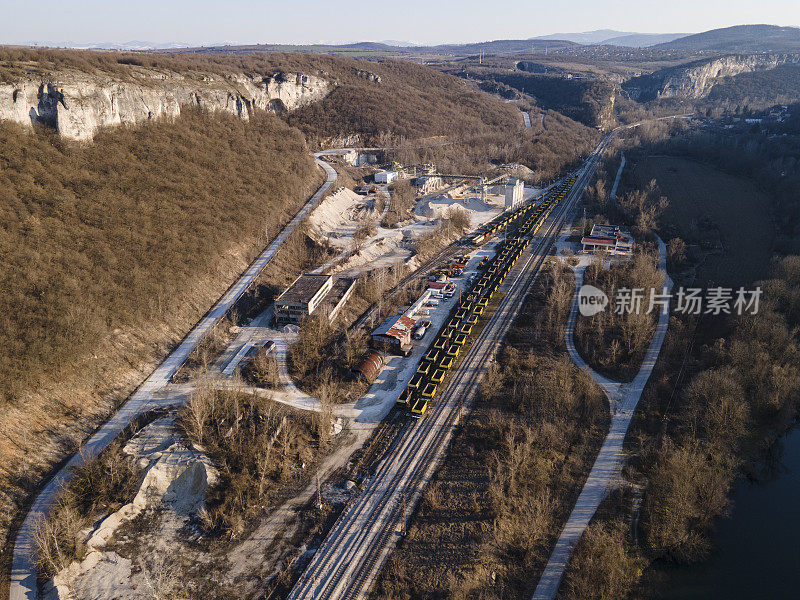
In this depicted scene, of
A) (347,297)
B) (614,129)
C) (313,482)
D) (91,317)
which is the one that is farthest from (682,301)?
(614,129)

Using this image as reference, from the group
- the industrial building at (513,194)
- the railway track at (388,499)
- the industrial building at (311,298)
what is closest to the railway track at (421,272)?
the industrial building at (311,298)

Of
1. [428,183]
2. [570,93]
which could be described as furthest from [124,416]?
[570,93]

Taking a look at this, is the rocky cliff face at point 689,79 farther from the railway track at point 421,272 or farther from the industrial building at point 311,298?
the industrial building at point 311,298

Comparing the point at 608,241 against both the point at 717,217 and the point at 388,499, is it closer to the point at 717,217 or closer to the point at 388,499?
the point at 717,217

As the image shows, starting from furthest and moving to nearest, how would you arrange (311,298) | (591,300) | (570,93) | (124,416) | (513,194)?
(570,93)
(513,194)
(591,300)
(311,298)
(124,416)

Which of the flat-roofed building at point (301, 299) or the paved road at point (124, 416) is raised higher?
the flat-roofed building at point (301, 299)

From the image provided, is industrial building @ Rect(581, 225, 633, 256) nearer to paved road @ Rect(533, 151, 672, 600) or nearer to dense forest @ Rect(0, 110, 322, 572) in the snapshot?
paved road @ Rect(533, 151, 672, 600)

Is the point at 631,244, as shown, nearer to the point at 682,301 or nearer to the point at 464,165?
the point at 682,301

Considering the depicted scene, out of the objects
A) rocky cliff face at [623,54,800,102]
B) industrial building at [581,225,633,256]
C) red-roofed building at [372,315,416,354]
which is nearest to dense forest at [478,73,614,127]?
rocky cliff face at [623,54,800,102]
